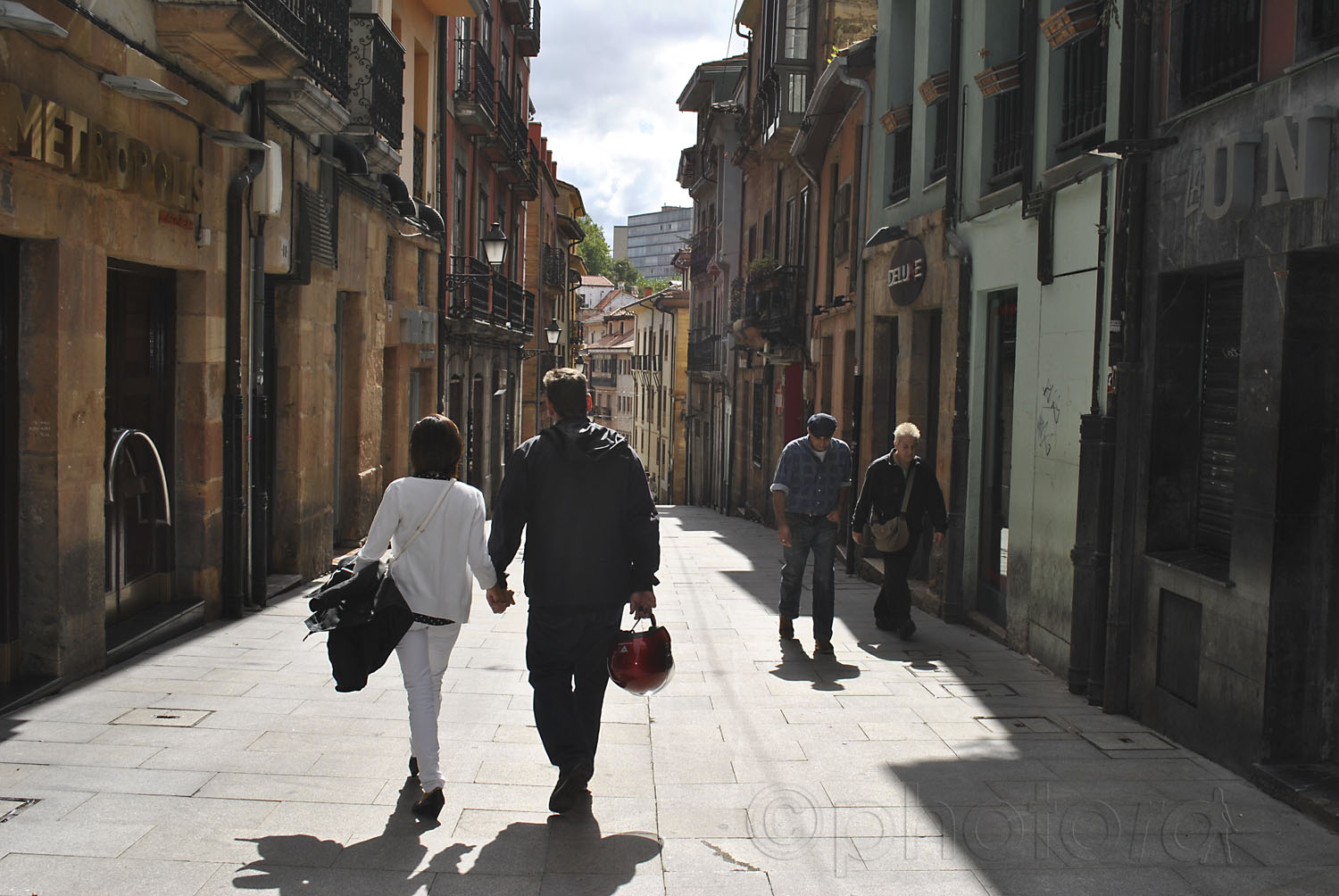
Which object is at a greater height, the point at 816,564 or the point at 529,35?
the point at 529,35

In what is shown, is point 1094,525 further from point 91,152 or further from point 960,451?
point 91,152

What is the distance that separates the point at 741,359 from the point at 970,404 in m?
19.2

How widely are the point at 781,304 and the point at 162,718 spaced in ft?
52.7

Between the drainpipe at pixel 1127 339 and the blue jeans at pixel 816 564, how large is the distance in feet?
6.45

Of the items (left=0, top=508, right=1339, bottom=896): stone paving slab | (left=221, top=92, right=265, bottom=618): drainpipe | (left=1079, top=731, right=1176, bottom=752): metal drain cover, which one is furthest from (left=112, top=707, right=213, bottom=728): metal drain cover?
(left=1079, top=731, right=1176, bottom=752): metal drain cover

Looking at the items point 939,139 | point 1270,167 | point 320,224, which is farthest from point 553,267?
point 1270,167

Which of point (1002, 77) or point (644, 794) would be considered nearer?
point (644, 794)

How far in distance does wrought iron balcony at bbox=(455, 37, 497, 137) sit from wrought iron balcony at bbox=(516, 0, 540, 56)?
7862 millimetres

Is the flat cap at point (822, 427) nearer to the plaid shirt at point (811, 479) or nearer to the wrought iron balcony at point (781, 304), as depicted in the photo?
the plaid shirt at point (811, 479)

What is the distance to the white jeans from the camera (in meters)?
4.99

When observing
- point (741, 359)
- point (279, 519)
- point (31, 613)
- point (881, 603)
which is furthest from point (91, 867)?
point (741, 359)

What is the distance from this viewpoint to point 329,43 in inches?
445

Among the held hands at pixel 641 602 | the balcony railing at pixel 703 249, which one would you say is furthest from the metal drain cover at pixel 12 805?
the balcony railing at pixel 703 249

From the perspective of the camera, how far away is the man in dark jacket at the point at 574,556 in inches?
207
